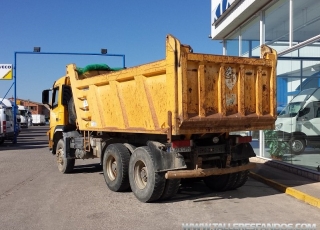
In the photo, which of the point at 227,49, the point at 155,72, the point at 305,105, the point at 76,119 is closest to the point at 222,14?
the point at 227,49

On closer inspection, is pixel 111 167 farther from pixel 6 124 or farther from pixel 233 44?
pixel 6 124

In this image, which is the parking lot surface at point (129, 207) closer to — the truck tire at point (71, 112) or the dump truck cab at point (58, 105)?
the truck tire at point (71, 112)

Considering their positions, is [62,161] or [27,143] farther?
[27,143]

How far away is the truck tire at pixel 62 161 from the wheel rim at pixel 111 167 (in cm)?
273

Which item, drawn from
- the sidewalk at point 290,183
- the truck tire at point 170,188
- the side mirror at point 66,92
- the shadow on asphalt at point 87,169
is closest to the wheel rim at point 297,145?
the sidewalk at point 290,183

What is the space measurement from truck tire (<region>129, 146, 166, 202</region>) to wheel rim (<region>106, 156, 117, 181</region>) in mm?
971

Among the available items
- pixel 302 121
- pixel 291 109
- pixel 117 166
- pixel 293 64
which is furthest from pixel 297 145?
pixel 117 166

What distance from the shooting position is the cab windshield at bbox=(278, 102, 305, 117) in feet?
32.4

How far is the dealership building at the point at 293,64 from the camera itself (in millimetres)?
9203

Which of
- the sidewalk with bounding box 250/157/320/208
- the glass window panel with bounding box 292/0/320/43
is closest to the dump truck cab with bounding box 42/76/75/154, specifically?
the sidewalk with bounding box 250/157/320/208

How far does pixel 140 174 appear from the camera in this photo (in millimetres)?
7273

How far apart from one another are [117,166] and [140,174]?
76cm

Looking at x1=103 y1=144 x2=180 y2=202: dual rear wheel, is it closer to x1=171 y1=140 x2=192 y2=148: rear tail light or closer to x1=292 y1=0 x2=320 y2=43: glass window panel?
x1=171 y1=140 x2=192 y2=148: rear tail light

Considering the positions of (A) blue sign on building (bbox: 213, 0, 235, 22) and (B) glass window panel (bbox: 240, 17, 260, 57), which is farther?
(A) blue sign on building (bbox: 213, 0, 235, 22)
